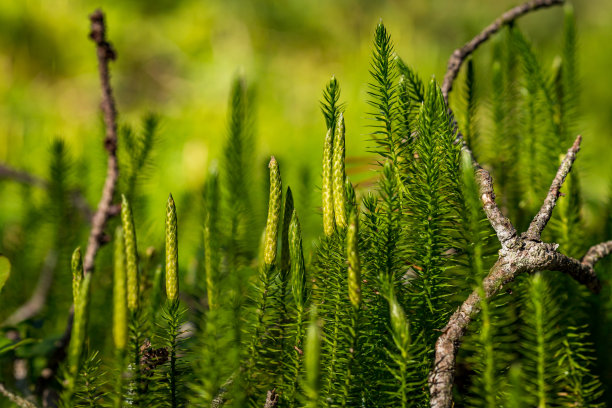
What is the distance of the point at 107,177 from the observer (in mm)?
640

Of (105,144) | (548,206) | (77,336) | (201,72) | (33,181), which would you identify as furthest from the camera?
(201,72)

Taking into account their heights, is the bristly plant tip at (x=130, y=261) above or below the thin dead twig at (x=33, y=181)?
below

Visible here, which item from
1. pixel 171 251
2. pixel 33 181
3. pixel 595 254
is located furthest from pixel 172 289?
pixel 33 181

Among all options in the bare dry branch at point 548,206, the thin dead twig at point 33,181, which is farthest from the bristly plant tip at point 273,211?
the thin dead twig at point 33,181

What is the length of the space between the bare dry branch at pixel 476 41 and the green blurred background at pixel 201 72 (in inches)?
23.1

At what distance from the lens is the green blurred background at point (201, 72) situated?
1863mm

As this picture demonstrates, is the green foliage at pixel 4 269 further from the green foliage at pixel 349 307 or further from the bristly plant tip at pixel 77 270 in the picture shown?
the bristly plant tip at pixel 77 270

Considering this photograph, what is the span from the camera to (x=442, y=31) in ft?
14.1

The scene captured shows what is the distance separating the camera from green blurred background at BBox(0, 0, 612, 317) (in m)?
1.86

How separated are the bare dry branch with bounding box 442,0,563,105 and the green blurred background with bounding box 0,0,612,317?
59cm

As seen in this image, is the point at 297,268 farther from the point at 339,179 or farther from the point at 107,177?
the point at 107,177

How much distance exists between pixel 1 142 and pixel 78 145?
304 millimetres

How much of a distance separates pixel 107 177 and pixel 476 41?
51 cm

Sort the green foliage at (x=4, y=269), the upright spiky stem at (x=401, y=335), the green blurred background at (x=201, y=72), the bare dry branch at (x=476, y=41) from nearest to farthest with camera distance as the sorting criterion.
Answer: the upright spiky stem at (x=401, y=335)
the green foliage at (x=4, y=269)
the bare dry branch at (x=476, y=41)
the green blurred background at (x=201, y=72)
